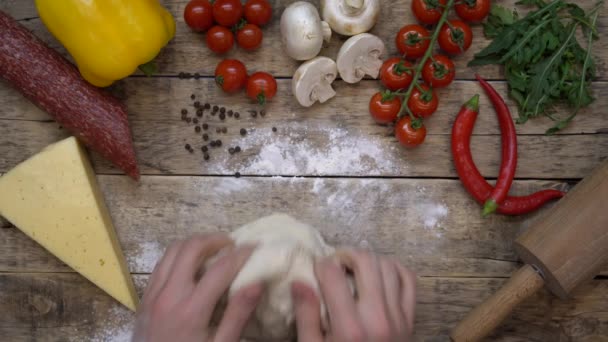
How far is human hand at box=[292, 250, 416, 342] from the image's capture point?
3.05 ft

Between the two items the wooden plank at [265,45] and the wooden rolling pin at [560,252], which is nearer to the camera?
the wooden rolling pin at [560,252]

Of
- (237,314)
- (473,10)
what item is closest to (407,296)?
(237,314)

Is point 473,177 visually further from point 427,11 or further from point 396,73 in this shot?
point 427,11

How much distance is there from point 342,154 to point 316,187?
4.9 inches

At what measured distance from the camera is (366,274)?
1031mm

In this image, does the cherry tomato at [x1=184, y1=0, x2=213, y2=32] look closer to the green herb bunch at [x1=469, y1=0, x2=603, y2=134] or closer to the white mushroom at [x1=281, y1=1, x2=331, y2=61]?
the white mushroom at [x1=281, y1=1, x2=331, y2=61]

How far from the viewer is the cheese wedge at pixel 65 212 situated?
150 centimetres

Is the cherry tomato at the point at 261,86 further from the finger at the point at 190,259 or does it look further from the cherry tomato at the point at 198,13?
the finger at the point at 190,259

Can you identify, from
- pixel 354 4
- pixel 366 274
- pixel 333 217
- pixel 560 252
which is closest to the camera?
pixel 366 274

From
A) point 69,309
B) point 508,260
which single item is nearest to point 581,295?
point 508,260

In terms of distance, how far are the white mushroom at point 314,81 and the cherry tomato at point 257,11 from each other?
177 mm

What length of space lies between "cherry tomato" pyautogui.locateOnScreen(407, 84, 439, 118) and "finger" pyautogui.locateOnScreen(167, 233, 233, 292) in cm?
73

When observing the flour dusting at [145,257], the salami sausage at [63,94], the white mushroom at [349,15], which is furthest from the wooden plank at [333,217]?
the white mushroom at [349,15]

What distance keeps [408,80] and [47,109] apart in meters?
1.04
